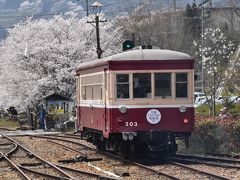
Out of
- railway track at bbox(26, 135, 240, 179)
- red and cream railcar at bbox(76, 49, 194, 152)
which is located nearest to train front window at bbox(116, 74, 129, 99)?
red and cream railcar at bbox(76, 49, 194, 152)

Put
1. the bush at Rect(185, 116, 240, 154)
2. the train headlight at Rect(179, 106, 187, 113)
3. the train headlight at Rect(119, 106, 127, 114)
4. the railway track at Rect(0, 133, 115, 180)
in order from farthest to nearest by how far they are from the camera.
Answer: the bush at Rect(185, 116, 240, 154)
the train headlight at Rect(179, 106, 187, 113)
the train headlight at Rect(119, 106, 127, 114)
the railway track at Rect(0, 133, 115, 180)

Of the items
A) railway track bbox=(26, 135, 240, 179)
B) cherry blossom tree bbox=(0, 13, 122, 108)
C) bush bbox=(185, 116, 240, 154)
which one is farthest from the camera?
cherry blossom tree bbox=(0, 13, 122, 108)

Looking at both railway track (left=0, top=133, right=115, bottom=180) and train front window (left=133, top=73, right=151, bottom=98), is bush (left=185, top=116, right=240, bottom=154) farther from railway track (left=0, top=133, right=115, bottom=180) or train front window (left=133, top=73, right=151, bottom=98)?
railway track (left=0, top=133, right=115, bottom=180)

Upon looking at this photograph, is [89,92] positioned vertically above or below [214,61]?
below

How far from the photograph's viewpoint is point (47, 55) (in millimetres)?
44219

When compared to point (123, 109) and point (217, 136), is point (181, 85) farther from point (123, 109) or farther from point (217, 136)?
point (217, 136)

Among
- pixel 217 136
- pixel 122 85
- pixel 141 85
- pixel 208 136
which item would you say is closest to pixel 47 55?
pixel 208 136

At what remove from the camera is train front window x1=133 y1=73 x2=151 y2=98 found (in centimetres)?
1532

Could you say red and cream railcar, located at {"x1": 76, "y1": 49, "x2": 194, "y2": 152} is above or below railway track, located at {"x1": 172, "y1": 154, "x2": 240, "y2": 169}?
above

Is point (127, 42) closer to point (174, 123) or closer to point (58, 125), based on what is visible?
point (174, 123)

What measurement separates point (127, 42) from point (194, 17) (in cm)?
4427

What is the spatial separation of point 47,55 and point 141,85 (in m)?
29.5

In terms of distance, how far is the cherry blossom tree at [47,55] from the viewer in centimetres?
4312

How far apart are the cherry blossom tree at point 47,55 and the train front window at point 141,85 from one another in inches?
1073
